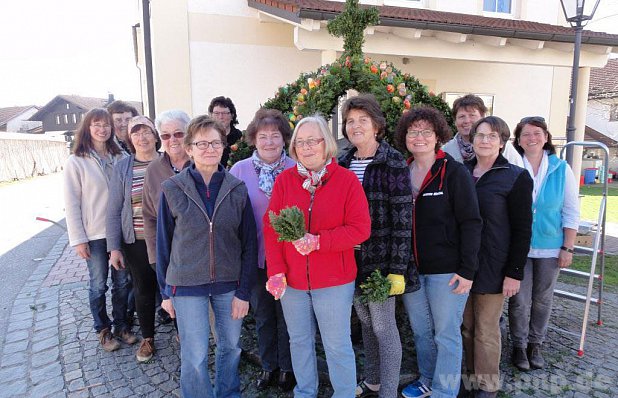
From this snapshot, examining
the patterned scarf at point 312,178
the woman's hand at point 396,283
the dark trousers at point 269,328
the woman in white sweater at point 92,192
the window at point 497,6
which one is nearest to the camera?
the patterned scarf at point 312,178

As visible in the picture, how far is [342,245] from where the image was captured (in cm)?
240

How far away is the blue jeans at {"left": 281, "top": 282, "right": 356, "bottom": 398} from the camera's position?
8.37 feet

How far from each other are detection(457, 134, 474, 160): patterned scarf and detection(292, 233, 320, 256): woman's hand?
5.92 ft

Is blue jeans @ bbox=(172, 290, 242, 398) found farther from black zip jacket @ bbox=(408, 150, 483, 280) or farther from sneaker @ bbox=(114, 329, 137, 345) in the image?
sneaker @ bbox=(114, 329, 137, 345)

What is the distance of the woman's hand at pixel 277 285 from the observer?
8.25 feet

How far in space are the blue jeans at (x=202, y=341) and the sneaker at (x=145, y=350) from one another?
1.17 meters

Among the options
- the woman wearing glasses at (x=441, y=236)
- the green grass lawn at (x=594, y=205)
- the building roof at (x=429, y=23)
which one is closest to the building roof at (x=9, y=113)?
the building roof at (x=429, y=23)

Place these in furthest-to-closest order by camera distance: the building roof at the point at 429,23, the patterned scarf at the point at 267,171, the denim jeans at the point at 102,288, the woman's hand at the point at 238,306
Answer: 1. the building roof at the point at 429,23
2. the denim jeans at the point at 102,288
3. the patterned scarf at the point at 267,171
4. the woman's hand at the point at 238,306

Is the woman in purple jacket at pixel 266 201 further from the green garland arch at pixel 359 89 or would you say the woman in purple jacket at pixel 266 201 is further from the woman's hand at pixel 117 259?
the woman's hand at pixel 117 259

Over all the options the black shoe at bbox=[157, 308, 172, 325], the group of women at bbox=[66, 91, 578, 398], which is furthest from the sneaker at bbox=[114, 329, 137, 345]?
the group of women at bbox=[66, 91, 578, 398]

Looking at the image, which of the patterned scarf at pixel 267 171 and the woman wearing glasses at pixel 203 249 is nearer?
the woman wearing glasses at pixel 203 249

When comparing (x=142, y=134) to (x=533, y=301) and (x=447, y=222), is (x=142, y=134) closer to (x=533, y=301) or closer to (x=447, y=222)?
(x=447, y=222)

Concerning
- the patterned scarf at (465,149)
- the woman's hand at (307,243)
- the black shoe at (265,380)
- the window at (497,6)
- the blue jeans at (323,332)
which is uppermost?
the window at (497,6)

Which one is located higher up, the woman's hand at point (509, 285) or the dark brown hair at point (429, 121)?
the dark brown hair at point (429, 121)
